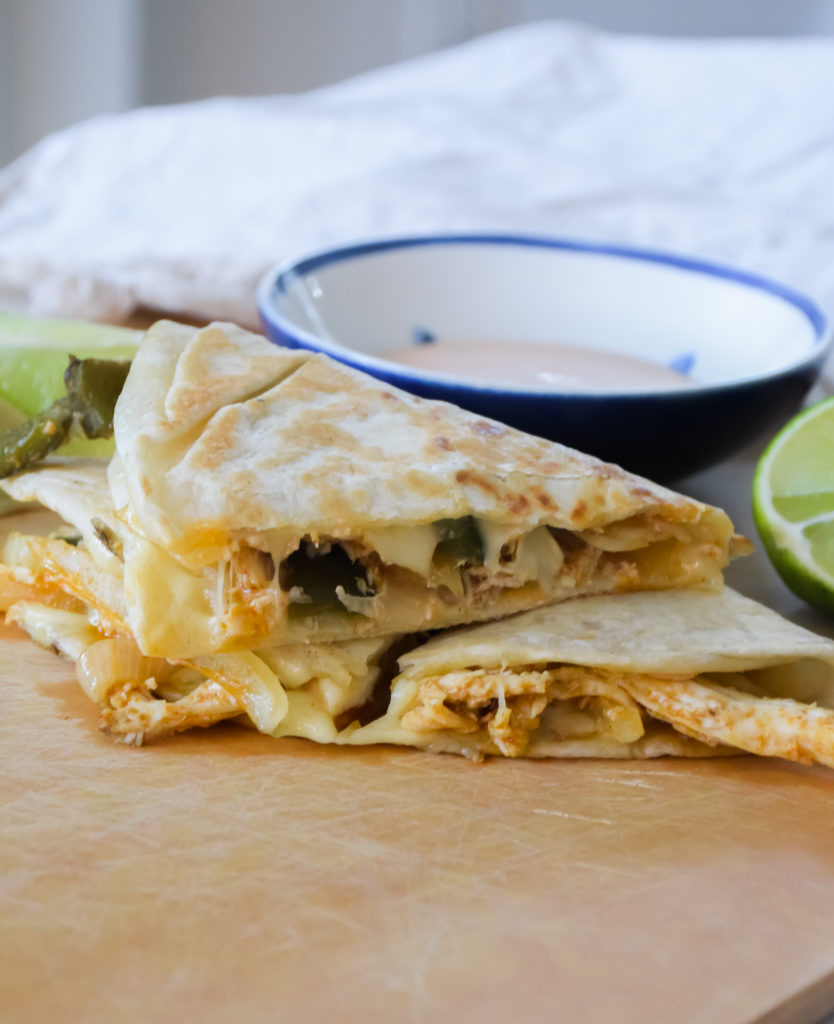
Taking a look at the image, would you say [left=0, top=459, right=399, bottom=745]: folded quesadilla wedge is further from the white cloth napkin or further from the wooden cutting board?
the white cloth napkin

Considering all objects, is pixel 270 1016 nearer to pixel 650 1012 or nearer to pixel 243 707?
pixel 650 1012

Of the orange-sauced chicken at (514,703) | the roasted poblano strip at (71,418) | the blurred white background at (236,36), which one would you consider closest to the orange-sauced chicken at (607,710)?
the orange-sauced chicken at (514,703)

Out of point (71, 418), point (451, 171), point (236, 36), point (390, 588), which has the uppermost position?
point (236, 36)

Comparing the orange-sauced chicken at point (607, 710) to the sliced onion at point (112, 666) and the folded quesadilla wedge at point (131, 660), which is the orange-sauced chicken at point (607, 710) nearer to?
the folded quesadilla wedge at point (131, 660)

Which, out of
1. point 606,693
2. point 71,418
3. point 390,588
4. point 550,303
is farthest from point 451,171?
point 606,693

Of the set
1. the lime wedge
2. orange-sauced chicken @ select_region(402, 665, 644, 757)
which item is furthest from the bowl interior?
orange-sauced chicken @ select_region(402, 665, 644, 757)

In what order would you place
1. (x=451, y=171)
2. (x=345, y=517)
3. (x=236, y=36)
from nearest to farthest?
(x=345, y=517) < (x=451, y=171) < (x=236, y=36)

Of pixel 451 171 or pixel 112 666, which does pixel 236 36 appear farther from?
pixel 112 666
